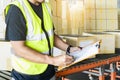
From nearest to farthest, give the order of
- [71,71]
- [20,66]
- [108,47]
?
[20,66] < [71,71] < [108,47]

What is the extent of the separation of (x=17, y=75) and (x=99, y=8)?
294 inches

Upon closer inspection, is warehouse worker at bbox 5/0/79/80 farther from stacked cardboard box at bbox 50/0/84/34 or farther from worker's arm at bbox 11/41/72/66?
stacked cardboard box at bbox 50/0/84/34

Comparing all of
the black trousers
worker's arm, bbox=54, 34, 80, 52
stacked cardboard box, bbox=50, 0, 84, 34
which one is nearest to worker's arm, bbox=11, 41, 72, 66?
the black trousers

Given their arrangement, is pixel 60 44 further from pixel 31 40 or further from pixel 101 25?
pixel 101 25

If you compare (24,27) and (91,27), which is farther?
(91,27)

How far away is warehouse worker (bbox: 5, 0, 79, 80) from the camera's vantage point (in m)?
1.68

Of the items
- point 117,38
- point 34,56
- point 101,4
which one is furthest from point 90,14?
point 34,56

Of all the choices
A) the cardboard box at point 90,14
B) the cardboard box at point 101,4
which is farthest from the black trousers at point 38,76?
the cardboard box at point 101,4

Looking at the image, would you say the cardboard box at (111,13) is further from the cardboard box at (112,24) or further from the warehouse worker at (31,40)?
the warehouse worker at (31,40)

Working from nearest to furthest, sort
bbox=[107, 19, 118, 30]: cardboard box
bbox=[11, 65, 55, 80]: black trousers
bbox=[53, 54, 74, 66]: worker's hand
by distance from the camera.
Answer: bbox=[53, 54, 74, 66]: worker's hand → bbox=[11, 65, 55, 80]: black trousers → bbox=[107, 19, 118, 30]: cardboard box

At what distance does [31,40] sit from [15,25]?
17 cm

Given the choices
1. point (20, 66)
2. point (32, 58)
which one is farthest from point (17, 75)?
point (32, 58)

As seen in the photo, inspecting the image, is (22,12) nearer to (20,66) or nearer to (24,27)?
(24,27)

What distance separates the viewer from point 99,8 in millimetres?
8992
